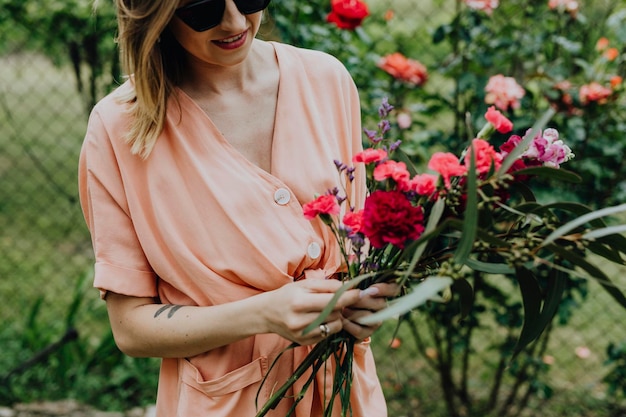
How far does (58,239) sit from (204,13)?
12.1ft

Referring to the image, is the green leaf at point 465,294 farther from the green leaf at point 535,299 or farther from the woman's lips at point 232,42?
the woman's lips at point 232,42

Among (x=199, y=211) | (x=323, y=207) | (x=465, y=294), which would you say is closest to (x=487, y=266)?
(x=465, y=294)

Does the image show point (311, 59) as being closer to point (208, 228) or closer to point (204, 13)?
point (204, 13)

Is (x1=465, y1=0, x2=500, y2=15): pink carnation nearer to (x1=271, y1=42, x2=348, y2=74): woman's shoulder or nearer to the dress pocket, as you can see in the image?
(x1=271, y1=42, x2=348, y2=74): woman's shoulder

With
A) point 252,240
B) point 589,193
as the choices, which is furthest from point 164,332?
point 589,193

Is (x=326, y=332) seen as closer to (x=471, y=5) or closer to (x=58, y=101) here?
(x=471, y=5)

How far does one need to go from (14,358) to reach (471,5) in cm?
255

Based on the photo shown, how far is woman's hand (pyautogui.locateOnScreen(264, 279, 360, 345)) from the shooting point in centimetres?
114

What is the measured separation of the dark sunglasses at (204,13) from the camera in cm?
126

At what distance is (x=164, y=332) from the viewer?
4.30ft

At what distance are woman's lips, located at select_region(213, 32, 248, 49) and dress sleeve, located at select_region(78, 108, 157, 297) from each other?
0.26 meters

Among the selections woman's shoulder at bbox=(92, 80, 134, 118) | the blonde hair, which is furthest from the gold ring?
woman's shoulder at bbox=(92, 80, 134, 118)

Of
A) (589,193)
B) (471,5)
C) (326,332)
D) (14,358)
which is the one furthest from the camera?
(14,358)

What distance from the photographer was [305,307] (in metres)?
1.13
